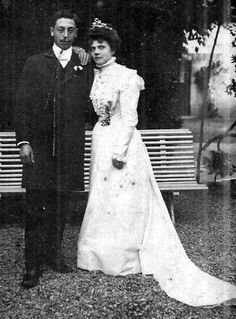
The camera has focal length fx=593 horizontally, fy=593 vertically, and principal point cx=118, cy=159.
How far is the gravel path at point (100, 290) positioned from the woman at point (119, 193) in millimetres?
144

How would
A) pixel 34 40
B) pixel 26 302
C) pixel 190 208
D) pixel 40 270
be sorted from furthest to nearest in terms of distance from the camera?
pixel 190 208
pixel 34 40
pixel 40 270
pixel 26 302

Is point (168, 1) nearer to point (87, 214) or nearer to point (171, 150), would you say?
point (171, 150)

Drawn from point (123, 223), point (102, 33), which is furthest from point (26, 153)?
point (102, 33)

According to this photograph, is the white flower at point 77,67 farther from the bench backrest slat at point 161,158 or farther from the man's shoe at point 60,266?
the bench backrest slat at point 161,158

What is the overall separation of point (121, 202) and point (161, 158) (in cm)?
210

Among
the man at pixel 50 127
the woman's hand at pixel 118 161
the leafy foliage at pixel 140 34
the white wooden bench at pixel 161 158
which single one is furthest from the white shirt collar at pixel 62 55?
the leafy foliage at pixel 140 34

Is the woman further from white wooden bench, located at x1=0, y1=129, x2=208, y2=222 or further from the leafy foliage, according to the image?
the leafy foliage

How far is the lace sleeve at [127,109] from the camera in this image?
13.9 feet

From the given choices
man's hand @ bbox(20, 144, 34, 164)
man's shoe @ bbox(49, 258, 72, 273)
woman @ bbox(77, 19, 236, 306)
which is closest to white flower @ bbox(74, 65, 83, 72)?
woman @ bbox(77, 19, 236, 306)

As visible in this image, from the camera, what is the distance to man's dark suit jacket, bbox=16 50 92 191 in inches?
165

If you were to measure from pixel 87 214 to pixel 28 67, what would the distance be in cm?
115

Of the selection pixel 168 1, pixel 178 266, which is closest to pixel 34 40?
pixel 168 1

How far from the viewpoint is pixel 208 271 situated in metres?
4.52

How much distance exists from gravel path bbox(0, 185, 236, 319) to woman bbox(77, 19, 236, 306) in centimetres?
14
